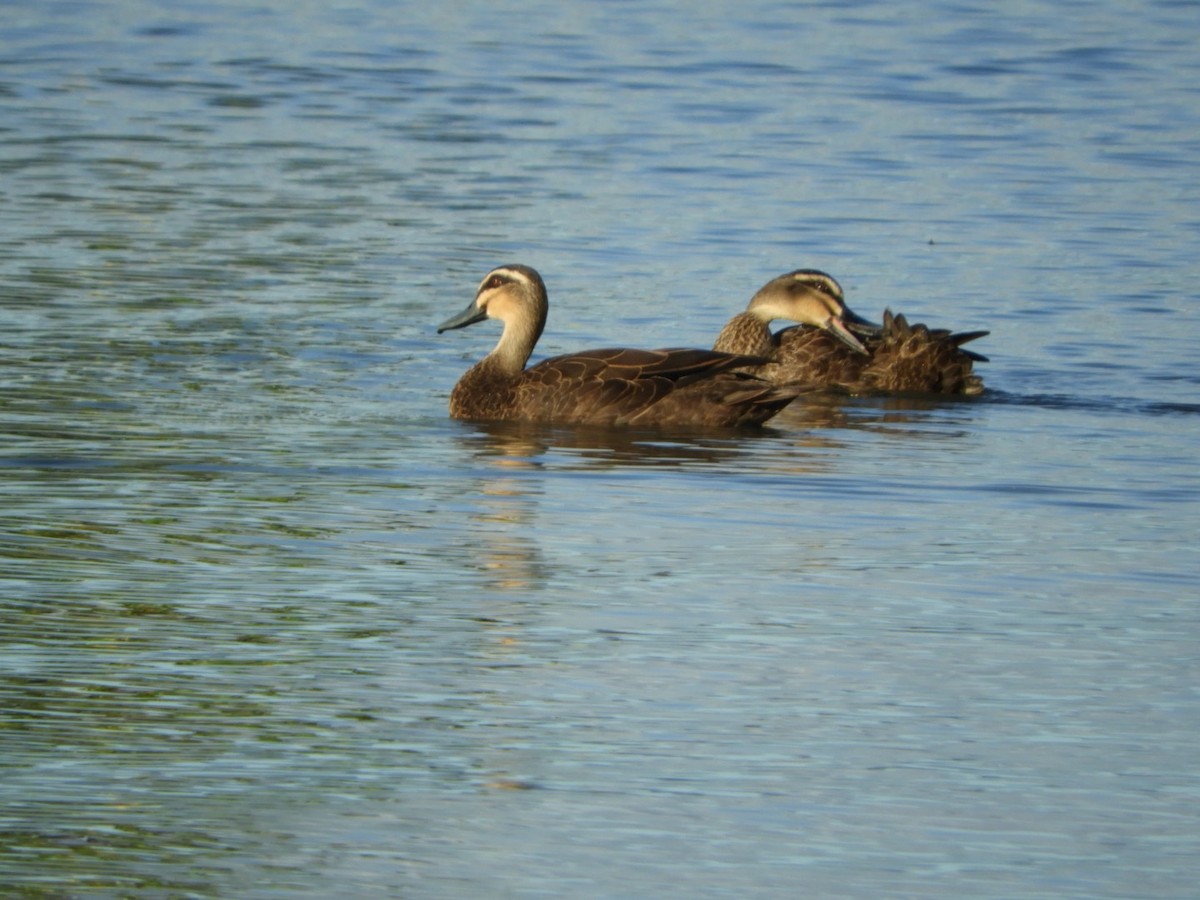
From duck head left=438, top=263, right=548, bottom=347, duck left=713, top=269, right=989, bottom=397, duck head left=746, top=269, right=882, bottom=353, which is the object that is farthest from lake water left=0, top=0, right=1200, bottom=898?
duck head left=746, top=269, right=882, bottom=353

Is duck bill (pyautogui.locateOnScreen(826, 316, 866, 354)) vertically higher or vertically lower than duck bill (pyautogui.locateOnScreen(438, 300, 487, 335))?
lower

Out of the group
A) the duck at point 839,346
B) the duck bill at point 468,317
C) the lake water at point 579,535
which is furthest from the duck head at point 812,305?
the duck bill at point 468,317

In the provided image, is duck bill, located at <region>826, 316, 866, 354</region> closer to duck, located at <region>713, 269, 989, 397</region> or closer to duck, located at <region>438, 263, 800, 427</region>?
duck, located at <region>713, 269, 989, 397</region>

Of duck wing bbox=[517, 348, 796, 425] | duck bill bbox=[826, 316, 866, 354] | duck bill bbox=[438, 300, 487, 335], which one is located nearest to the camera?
duck wing bbox=[517, 348, 796, 425]

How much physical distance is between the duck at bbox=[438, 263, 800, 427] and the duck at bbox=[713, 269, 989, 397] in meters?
1.39

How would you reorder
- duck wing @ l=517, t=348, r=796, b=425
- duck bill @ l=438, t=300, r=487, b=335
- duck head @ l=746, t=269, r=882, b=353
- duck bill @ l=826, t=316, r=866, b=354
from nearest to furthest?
duck wing @ l=517, t=348, r=796, b=425 < duck bill @ l=438, t=300, r=487, b=335 < duck bill @ l=826, t=316, r=866, b=354 < duck head @ l=746, t=269, r=882, b=353

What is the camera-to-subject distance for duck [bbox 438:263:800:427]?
13.1 m

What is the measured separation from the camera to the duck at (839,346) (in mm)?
14508

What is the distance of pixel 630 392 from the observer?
42.8 ft

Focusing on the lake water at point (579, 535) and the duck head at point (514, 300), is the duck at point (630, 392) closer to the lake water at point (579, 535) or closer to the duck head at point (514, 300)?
the lake water at point (579, 535)

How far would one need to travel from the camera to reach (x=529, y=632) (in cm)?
791

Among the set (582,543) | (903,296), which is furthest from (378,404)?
(903,296)

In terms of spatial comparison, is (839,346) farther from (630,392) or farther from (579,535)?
(579,535)

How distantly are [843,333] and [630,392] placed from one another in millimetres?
2817
